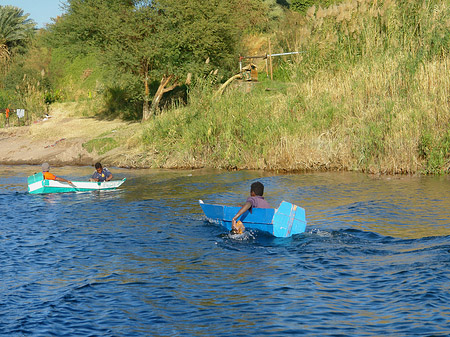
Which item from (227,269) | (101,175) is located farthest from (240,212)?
(101,175)

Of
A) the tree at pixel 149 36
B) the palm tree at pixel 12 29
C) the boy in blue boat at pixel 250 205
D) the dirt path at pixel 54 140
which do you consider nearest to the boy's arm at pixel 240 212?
the boy in blue boat at pixel 250 205

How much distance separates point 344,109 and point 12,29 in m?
36.1

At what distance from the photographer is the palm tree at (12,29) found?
156 ft

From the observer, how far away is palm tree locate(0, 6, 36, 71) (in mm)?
47500

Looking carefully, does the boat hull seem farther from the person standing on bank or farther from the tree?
the tree

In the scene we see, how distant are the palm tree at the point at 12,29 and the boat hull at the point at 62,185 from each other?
95.8ft

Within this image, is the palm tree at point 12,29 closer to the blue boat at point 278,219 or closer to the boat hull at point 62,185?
the boat hull at point 62,185

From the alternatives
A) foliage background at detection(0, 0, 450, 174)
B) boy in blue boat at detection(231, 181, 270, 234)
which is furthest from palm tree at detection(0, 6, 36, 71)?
boy in blue boat at detection(231, 181, 270, 234)

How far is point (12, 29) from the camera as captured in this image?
Result: 48344 mm

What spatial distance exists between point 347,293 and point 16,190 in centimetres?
1515

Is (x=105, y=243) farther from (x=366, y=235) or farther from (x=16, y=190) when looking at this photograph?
(x=16, y=190)

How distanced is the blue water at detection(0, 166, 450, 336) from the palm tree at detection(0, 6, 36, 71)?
3430 cm

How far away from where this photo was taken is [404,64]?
20875mm

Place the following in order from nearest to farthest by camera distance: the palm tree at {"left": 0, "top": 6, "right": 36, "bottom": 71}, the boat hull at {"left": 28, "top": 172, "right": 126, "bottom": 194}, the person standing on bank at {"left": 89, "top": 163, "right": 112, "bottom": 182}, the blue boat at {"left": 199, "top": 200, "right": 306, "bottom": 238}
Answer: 1. the blue boat at {"left": 199, "top": 200, "right": 306, "bottom": 238}
2. the boat hull at {"left": 28, "top": 172, "right": 126, "bottom": 194}
3. the person standing on bank at {"left": 89, "top": 163, "right": 112, "bottom": 182}
4. the palm tree at {"left": 0, "top": 6, "right": 36, "bottom": 71}
